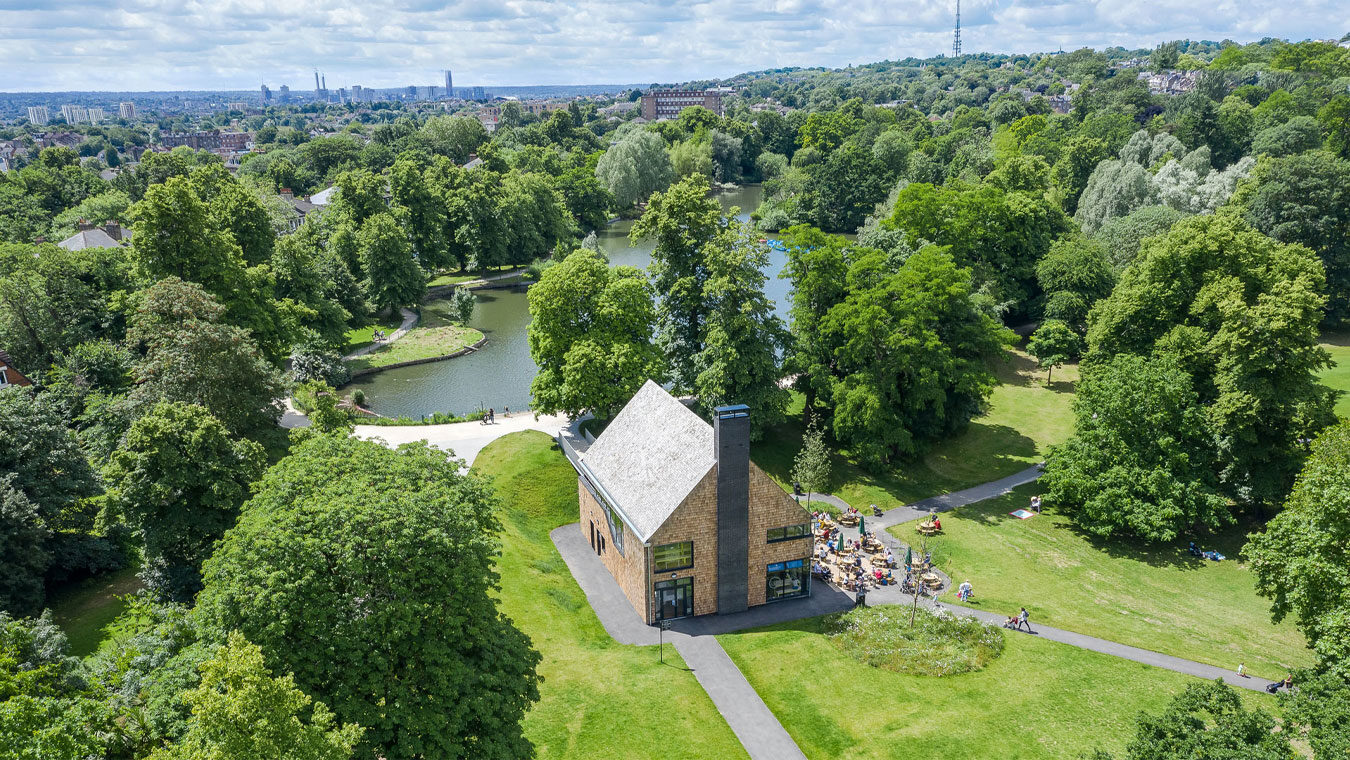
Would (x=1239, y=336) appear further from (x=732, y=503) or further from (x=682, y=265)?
(x=682, y=265)

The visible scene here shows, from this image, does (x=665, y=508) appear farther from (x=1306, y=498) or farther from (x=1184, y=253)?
(x=1184, y=253)

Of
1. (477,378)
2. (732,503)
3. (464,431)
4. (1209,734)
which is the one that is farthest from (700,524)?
(477,378)

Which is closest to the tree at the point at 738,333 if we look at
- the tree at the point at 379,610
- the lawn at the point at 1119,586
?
the lawn at the point at 1119,586

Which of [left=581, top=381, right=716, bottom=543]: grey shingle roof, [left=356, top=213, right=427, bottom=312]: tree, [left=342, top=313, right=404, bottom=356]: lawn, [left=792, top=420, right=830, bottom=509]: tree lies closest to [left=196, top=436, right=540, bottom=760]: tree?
[left=581, top=381, right=716, bottom=543]: grey shingle roof

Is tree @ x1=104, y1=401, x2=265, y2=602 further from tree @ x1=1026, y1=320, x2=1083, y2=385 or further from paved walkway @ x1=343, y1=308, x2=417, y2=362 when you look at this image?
tree @ x1=1026, y1=320, x2=1083, y2=385

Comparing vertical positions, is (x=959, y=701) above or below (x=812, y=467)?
below
